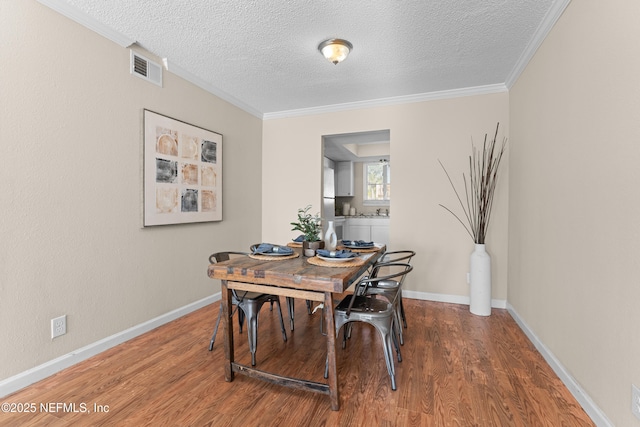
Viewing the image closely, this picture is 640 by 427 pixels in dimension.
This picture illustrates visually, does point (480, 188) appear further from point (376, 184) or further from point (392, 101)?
point (376, 184)

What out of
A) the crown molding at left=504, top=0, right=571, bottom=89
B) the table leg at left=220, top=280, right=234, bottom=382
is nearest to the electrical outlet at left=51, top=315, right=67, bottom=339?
the table leg at left=220, top=280, right=234, bottom=382

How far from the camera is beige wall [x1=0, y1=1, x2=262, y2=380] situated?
6.08 feet

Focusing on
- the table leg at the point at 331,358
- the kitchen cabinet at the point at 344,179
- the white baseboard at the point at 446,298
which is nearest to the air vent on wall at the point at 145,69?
the table leg at the point at 331,358

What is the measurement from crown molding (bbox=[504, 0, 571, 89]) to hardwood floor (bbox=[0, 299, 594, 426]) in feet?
7.93

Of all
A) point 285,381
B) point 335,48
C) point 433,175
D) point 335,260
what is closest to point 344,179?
point 433,175

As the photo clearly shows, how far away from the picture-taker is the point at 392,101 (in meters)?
3.80

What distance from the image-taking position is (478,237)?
3270 mm

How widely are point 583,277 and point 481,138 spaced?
2143 mm

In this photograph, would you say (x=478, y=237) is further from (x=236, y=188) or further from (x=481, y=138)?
(x=236, y=188)

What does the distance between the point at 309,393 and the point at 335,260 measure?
0.81m

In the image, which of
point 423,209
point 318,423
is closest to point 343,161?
point 423,209

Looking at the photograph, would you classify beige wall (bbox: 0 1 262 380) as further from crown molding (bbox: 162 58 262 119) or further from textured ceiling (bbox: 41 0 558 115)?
textured ceiling (bbox: 41 0 558 115)

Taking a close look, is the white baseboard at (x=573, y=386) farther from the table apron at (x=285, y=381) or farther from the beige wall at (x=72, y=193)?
the beige wall at (x=72, y=193)

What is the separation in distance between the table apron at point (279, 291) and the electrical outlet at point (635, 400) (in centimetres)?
142
